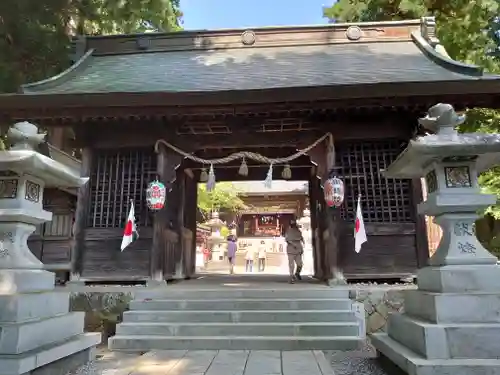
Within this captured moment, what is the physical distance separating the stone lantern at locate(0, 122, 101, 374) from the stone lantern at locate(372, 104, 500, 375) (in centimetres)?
358

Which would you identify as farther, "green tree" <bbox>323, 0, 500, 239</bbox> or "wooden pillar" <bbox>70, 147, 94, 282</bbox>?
"green tree" <bbox>323, 0, 500, 239</bbox>

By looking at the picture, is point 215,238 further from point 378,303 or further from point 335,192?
point 378,303

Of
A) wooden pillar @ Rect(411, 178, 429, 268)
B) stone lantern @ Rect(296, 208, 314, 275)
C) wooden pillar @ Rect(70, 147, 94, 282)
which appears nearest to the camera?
wooden pillar @ Rect(411, 178, 429, 268)

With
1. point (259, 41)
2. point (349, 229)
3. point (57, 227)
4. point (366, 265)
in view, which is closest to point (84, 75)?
point (57, 227)

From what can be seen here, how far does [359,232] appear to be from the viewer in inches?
307

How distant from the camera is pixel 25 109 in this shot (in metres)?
7.96

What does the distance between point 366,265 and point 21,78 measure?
1133 cm

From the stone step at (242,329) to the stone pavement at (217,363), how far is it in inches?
15.8

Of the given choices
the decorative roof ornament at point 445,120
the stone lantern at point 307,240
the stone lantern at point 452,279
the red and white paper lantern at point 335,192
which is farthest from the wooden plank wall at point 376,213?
the stone lantern at point 307,240

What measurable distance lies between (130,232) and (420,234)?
6.06 meters

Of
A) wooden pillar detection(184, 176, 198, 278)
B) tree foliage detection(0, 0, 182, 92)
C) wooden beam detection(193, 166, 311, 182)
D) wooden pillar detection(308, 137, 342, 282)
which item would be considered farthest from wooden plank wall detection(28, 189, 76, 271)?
wooden pillar detection(308, 137, 342, 282)

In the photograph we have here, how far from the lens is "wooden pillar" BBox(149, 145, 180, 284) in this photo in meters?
8.05

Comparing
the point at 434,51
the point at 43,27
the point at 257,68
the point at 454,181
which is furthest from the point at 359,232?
the point at 43,27

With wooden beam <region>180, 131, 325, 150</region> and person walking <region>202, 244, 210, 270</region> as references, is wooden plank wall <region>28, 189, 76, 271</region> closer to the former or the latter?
wooden beam <region>180, 131, 325, 150</region>
